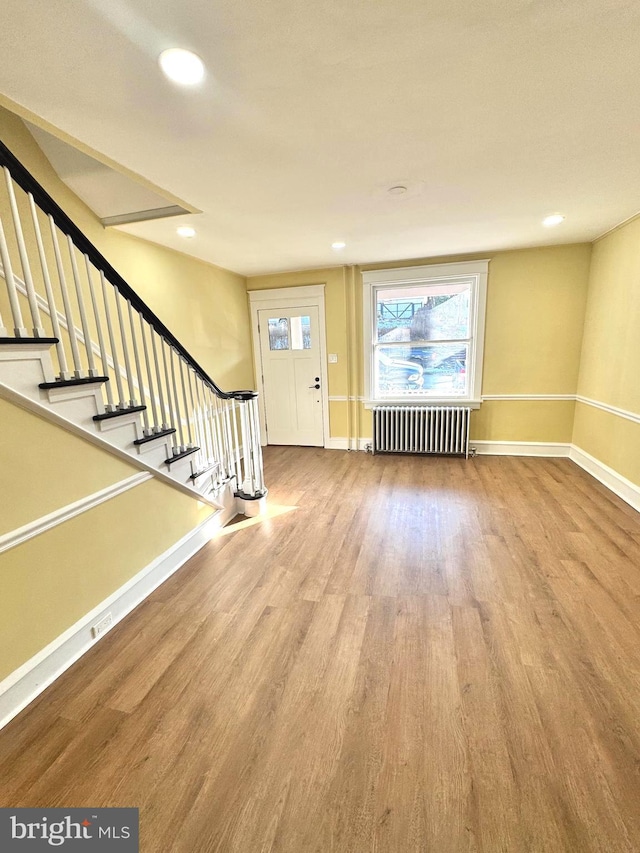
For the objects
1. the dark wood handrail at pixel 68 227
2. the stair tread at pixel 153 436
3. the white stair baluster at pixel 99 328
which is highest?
the dark wood handrail at pixel 68 227

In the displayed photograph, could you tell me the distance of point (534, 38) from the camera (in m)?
1.21

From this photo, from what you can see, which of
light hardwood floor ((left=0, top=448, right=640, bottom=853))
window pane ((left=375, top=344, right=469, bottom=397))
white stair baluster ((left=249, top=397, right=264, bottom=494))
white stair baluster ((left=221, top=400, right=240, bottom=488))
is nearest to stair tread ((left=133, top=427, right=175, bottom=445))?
white stair baluster ((left=221, top=400, right=240, bottom=488))

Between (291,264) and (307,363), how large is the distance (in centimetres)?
130

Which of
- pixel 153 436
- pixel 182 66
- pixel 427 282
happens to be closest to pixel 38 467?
pixel 153 436

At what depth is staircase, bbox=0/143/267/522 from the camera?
4.92ft

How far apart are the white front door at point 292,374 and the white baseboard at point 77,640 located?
2.88 meters

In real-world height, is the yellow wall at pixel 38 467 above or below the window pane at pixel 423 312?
below

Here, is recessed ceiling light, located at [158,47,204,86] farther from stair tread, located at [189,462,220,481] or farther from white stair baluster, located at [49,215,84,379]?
stair tread, located at [189,462,220,481]

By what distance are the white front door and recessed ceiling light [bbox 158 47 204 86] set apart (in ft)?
11.6

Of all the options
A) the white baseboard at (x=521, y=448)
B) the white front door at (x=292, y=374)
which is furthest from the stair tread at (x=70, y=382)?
the white baseboard at (x=521, y=448)

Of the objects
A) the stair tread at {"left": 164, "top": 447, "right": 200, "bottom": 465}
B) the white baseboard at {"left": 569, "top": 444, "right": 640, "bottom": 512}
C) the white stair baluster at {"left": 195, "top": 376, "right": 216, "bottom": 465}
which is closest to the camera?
the stair tread at {"left": 164, "top": 447, "right": 200, "bottom": 465}

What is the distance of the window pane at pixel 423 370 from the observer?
15.1ft

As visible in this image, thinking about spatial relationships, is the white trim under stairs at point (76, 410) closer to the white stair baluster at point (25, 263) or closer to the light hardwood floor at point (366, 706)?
the white stair baluster at point (25, 263)

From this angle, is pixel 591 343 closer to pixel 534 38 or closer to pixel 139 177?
pixel 534 38
